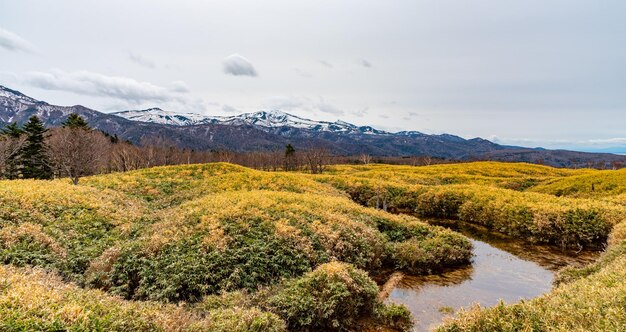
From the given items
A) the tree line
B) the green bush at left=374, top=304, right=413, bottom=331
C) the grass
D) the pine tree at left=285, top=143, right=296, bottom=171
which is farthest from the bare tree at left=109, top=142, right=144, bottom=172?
the green bush at left=374, top=304, right=413, bottom=331

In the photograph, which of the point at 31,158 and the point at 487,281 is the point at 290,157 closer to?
the point at 31,158

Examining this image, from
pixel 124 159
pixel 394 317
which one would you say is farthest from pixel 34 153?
pixel 394 317

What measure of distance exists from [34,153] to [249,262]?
68571mm

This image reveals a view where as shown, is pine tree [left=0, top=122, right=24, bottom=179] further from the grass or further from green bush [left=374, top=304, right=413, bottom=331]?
green bush [left=374, top=304, right=413, bottom=331]

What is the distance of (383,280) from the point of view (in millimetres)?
18234

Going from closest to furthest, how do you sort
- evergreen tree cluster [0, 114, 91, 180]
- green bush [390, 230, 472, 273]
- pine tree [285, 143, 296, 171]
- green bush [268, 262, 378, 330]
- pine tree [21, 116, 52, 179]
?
1. green bush [268, 262, 378, 330]
2. green bush [390, 230, 472, 273]
3. evergreen tree cluster [0, 114, 91, 180]
4. pine tree [21, 116, 52, 179]
5. pine tree [285, 143, 296, 171]

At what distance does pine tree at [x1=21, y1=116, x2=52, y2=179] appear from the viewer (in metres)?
59.6

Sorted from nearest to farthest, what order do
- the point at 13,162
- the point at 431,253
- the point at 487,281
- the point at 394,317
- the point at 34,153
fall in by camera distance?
the point at 394,317, the point at 487,281, the point at 431,253, the point at 13,162, the point at 34,153

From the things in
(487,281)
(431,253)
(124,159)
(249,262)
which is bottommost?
(487,281)

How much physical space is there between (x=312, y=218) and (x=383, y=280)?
19.0ft

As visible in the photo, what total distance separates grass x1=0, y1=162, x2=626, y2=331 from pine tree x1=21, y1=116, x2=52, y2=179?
149 ft

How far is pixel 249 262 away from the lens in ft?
50.0

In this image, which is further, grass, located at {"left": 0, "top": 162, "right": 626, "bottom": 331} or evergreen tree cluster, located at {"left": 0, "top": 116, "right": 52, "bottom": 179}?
evergreen tree cluster, located at {"left": 0, "top": 116, "right": 52, "bottom": 179}

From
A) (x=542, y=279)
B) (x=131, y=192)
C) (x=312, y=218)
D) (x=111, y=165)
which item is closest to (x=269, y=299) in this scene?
(x=312, y=218)
